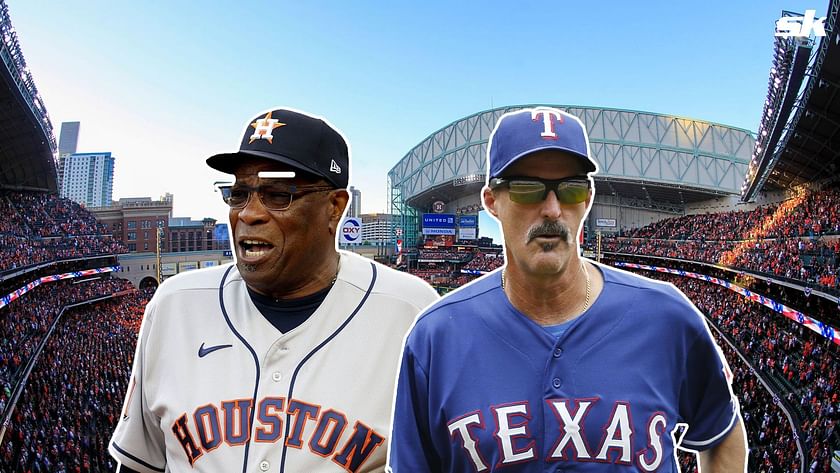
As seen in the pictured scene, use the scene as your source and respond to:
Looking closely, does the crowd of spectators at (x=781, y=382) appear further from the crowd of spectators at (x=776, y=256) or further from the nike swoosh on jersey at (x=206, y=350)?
the nike swoosh on jersey at (x=206, y=350)

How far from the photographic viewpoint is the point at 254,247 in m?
2.70

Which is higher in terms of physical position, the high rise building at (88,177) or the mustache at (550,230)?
the high rise building at (88,177)

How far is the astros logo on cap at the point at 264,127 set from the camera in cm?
261

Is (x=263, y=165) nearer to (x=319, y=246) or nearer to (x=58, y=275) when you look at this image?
(x=319, y=246)

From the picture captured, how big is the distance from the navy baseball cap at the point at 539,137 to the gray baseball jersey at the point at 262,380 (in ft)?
3.73

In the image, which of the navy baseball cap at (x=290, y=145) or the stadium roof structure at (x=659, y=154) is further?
the stadium roof structure at (x=659, y=154)

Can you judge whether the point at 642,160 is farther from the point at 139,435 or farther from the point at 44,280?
the point at 139,435

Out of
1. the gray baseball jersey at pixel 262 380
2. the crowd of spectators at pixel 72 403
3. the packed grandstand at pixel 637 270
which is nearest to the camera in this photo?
the gray baseball jersey at pixel 262 380

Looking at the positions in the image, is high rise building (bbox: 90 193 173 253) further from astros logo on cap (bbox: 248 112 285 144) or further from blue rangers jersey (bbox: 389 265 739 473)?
blue rangers jersey (bbox: 389 265 739 473)

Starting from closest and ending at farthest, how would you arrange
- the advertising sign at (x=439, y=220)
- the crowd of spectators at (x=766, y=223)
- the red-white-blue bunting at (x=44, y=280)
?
1. the red-white-blue bunting at (x=44, y=280)
2. the crowd of spectators at (x=766, y=223)
3. the advertising sign at (x=439, y=220)

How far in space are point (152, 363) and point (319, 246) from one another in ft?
3.84

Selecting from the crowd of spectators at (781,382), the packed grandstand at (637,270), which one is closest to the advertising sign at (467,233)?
the packed grandstand at (637,270)

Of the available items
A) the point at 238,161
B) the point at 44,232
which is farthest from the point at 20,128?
the point at 238,161

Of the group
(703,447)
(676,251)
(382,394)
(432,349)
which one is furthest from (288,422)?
(676,251)
